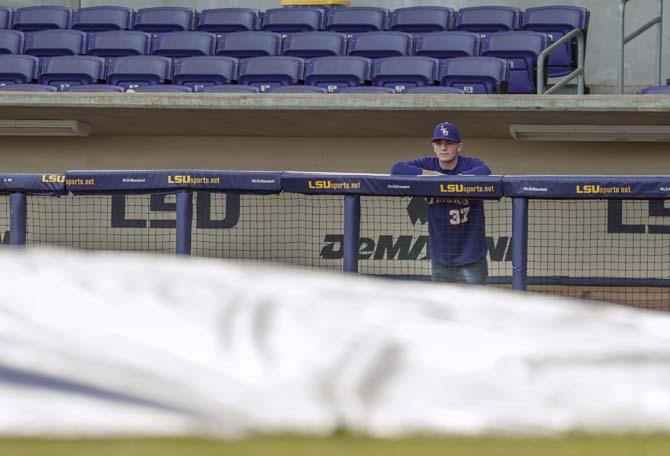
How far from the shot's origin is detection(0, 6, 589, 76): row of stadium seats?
1388 centimetres

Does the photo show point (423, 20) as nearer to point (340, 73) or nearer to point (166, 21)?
point (340, 73)

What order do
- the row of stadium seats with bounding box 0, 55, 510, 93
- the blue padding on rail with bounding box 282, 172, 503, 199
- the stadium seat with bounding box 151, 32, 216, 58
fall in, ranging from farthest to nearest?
1. the stadium seat with bounding box 151, 32, 216, 58
2. the row of stadium seats with bounding box 0, 55, 510, 93
3. the blue padding on rail with bounding box 282, 172, 503, 199

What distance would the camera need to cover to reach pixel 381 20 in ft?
47.4

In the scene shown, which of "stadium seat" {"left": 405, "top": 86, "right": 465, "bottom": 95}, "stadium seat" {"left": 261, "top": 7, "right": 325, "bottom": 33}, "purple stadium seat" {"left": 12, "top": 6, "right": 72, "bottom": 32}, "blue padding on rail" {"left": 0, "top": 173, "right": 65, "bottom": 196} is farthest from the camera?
"purple stadium seat" {"left": 12, "top": 6, "right": 72, "bottom": 32}

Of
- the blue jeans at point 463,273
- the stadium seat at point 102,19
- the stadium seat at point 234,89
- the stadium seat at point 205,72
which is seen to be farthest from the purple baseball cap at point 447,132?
the stadium seat at point 102,19

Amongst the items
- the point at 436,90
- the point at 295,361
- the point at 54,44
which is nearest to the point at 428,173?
the point at 436,90

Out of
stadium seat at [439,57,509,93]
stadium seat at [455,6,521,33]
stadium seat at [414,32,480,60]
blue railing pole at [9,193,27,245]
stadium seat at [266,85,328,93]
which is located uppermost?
stadium seat at [455,6,521,33]

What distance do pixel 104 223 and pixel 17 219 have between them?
9.66 ft

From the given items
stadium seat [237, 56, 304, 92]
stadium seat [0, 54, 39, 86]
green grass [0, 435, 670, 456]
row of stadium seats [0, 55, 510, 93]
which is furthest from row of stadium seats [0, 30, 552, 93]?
green grass [0, 435, 670, 456]

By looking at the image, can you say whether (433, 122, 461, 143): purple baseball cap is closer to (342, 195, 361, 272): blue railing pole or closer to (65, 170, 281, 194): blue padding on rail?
(342, 195, 361, 272): blue railing pole

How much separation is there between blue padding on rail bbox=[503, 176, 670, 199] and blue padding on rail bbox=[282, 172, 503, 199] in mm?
154

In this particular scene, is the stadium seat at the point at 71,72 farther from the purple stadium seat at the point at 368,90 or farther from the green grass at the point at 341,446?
the green grass at the point at 341,446

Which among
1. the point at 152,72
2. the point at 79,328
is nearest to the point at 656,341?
the point at 79,328

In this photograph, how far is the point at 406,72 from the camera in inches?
487
